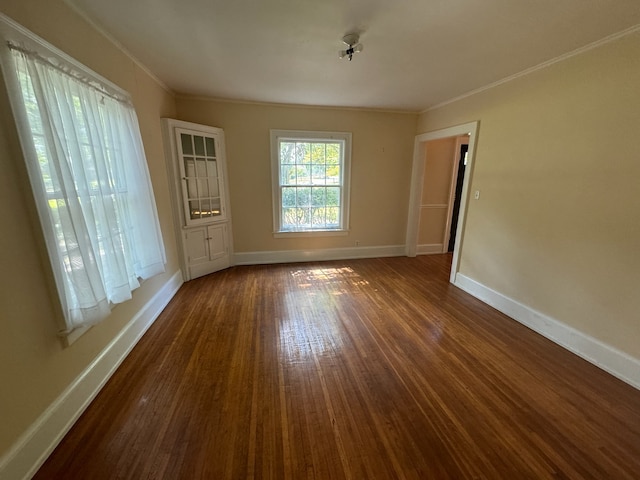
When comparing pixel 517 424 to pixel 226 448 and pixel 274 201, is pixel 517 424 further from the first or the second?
pixel 274 201

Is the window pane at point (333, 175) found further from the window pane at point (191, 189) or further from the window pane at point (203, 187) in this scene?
the window pane at point (191, 189)

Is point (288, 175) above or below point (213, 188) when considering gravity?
above

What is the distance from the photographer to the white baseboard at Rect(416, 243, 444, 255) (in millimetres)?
5102

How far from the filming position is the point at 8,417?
120 centimetres

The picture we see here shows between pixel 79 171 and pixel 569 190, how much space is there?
3.68 m

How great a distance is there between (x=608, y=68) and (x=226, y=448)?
3.67 m

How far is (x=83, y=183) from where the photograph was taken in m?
1.58

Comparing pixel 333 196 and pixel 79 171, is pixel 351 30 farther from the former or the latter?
pixel 333 196

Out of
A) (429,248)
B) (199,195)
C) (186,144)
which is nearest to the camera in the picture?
(186,144)

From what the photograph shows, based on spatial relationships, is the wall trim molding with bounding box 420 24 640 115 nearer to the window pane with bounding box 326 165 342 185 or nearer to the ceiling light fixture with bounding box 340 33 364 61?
the ceiling light fixture with bounding box 340 33 364 61

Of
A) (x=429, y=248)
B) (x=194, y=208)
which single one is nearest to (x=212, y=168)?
(x=194, y=208)

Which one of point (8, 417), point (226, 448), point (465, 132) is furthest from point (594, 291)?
point (8, 417)

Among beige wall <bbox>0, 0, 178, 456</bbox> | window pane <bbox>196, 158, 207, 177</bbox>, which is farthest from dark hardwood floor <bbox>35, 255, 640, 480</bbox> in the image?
window pane <bbox>196, 158, 207, 177</bbox>

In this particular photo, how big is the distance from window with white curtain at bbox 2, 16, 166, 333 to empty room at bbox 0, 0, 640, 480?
1cm
